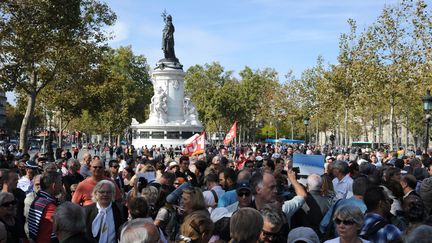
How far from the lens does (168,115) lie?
5472 cm

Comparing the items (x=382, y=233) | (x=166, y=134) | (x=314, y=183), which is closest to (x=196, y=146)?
(x=314, y=183)

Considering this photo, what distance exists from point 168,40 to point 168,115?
744 cm

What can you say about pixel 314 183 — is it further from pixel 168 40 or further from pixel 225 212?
pixel 168 40

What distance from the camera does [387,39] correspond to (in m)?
37.6

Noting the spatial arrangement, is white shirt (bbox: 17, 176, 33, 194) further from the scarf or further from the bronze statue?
the bronze statue

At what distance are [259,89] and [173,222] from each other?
276ft

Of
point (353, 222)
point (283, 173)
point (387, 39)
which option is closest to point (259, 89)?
point (387, 39)

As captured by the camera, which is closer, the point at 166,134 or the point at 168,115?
the point at 166,134

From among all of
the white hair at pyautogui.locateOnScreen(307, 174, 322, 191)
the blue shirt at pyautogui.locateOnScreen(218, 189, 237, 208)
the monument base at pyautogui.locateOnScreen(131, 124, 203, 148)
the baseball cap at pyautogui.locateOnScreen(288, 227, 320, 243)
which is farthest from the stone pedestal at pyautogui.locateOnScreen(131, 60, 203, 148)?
the baseball cap at pyautogui.locateOnScreen(288, 227, 320, 243)

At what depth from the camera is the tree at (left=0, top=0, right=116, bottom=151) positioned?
26.8 m

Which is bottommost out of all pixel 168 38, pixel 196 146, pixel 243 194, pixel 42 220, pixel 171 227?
pixel 171 227

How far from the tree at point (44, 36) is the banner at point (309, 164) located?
18000mm

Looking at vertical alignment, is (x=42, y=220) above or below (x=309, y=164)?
below

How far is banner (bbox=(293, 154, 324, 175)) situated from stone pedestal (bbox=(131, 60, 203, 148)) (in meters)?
41.5
